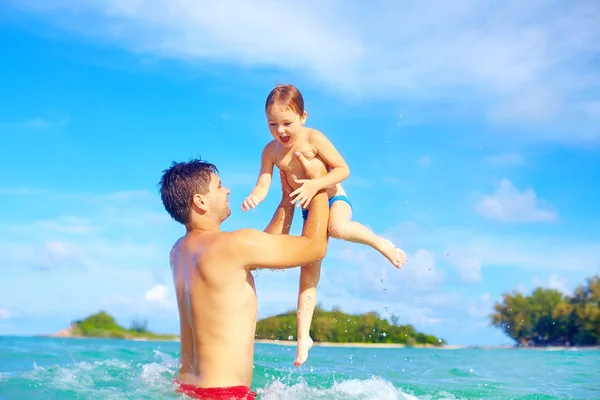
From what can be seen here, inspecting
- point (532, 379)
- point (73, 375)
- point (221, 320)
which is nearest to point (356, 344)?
point (532, 379)

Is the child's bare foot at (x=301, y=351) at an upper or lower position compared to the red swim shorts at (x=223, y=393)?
upper

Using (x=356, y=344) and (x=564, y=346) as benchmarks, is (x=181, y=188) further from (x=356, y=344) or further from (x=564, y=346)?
(x=564, y=346)

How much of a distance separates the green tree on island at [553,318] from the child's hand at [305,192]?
40405 mm

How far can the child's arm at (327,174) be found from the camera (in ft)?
17.0

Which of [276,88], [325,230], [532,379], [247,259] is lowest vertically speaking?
[532,379]

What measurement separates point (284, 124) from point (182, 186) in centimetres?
114

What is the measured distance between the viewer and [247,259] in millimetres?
4473

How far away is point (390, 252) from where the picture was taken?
18.9ft

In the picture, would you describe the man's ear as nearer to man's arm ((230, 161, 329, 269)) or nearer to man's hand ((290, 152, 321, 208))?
Answer: man's arm ((230, 161, 329, 269))

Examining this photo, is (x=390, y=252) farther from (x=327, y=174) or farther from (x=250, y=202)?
(x=250, y=202)

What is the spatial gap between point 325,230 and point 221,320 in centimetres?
111

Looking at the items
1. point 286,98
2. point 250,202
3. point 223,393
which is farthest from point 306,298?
point 286,98

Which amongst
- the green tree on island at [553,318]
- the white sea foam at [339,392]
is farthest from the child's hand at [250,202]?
the green tree on island at [553,318]

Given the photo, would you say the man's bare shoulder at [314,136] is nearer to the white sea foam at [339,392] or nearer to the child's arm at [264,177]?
the child's arm at [264,177]
